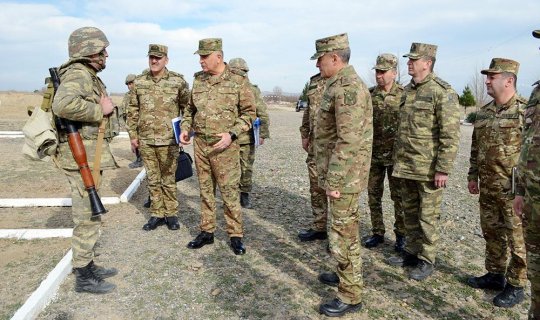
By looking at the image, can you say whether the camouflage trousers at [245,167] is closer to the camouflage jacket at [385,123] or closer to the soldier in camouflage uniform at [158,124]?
the soldier in camouflage uniform at [158,124]

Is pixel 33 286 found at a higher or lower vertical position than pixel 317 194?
lower

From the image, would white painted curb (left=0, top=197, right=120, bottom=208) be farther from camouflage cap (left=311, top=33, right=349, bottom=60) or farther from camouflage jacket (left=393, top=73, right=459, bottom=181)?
camouflage jacket (left=393, top=73, right=459, bottom=181)

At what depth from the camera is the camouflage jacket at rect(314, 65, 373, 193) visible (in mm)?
2941

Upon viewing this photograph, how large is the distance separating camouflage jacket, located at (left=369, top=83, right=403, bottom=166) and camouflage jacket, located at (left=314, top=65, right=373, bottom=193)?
147 centimetres

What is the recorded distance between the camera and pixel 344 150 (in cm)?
297

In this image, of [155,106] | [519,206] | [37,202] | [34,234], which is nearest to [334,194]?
[519,206]

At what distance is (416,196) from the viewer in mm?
4047

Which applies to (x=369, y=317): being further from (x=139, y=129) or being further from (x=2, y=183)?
(x=2, y=183)

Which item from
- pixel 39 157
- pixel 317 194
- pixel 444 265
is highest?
pixel 39 157

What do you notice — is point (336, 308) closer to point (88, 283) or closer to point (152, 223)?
point (88, 283)

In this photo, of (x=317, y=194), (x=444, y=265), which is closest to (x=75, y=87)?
(x=317, y=194)

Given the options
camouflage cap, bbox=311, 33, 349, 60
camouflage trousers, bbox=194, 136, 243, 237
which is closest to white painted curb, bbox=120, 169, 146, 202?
camouflage trousers, bbox=194, 136, 243, 237

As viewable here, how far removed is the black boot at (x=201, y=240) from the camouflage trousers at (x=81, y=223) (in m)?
1.23

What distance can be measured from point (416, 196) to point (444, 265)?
0.85 meters
